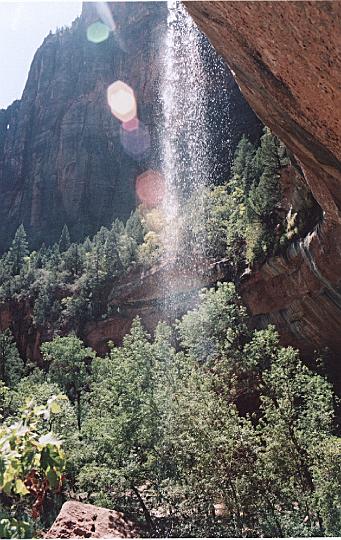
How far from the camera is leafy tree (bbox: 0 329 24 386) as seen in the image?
3269 cm

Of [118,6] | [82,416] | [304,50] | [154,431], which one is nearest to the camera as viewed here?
[304,50]

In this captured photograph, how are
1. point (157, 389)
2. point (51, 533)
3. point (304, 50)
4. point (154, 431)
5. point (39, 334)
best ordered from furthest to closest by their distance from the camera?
1. point (39, 334)
2. point (157, 389)
3. point (154, 431)
4. point (51, 533)
5. point (304, 50)

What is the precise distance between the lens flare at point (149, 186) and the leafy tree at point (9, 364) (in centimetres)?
2859

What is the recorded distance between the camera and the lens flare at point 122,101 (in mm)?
66125

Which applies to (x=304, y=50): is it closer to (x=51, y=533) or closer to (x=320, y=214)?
(x=51, y=533)

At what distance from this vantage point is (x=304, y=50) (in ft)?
15.3

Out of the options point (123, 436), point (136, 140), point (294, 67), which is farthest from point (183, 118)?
point (294, 67)

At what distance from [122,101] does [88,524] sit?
6433 centimetres

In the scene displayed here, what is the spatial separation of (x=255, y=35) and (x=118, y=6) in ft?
241

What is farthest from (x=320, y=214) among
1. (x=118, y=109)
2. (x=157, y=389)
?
(x=118, y=109)

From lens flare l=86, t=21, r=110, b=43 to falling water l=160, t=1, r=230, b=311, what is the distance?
1452cm

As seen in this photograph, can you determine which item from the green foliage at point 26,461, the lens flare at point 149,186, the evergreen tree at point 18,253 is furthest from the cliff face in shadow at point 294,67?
the lens flare at point 149,186

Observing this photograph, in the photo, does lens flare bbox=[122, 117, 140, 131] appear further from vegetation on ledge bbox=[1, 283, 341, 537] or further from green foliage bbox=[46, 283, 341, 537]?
green foliage bbox=[46, 283, 341, 537]

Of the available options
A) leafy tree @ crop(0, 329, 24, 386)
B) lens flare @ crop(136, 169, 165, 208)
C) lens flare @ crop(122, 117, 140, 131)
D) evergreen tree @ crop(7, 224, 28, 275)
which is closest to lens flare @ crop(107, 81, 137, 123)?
lens flare @ crop(122, 117, 140, 131)
